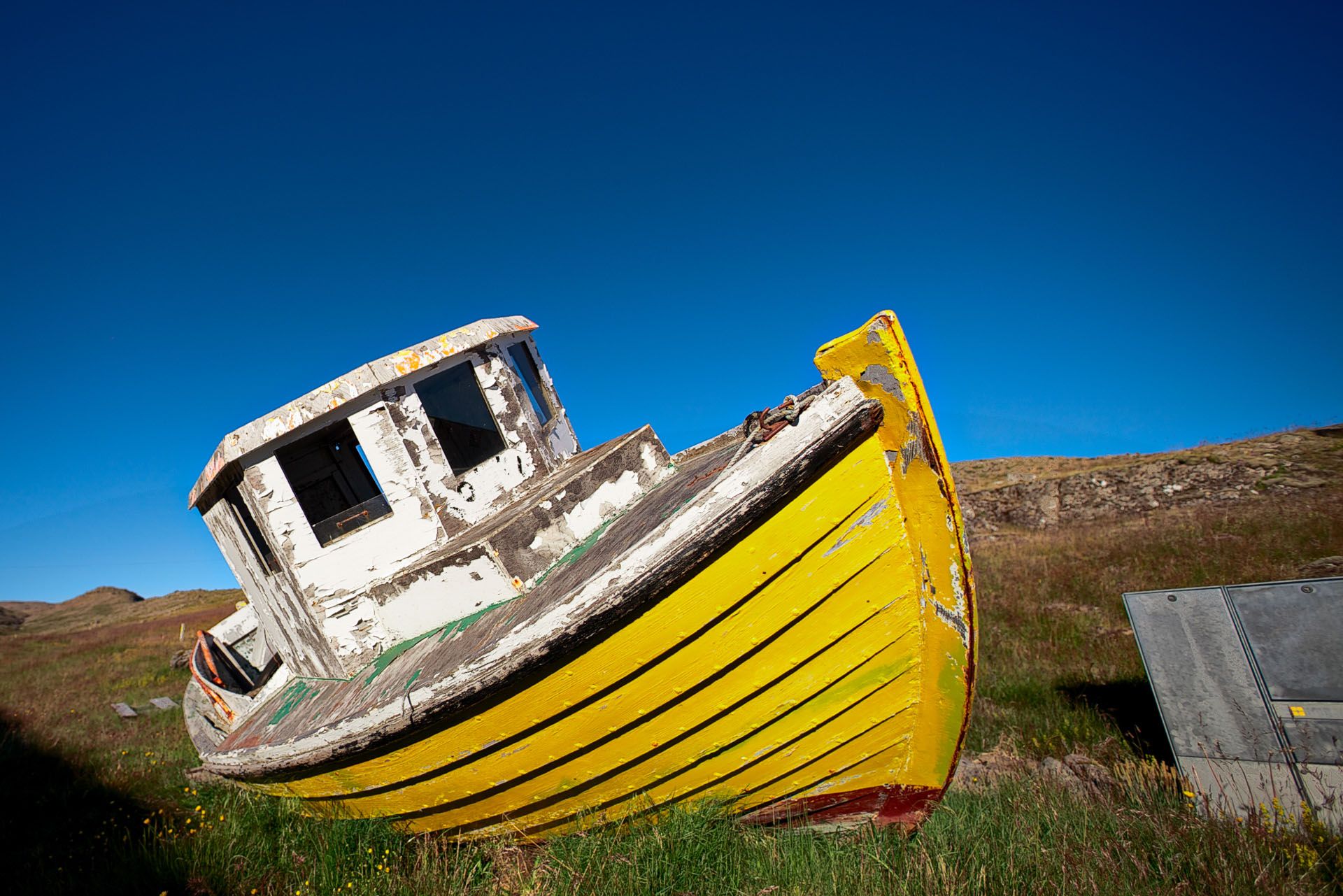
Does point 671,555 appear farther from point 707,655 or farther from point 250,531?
point 250,531

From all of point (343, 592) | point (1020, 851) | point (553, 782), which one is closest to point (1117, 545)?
point (1020, 851)

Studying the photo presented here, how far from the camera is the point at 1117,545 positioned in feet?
28.2

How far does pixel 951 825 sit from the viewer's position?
2971mm

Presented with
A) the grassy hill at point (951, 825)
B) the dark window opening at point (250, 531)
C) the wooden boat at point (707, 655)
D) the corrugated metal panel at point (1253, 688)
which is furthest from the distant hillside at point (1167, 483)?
the dark window opening at point (250, 531)

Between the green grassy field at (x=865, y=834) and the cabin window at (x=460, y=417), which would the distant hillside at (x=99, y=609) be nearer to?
the green grassy field at (x=865, y=834)

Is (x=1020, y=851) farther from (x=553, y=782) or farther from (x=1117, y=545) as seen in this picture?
(x=1117, y=545)

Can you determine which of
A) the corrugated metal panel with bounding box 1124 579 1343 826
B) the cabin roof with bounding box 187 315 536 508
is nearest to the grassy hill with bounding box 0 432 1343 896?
the corrugated metal panel with bounding box 1124 579 1343 826

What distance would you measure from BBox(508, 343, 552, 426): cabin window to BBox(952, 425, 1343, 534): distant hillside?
1144 cm

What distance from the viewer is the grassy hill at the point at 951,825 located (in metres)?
2.51

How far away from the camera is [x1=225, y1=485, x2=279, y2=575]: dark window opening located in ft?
15.8

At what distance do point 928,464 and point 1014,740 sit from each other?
2.78 metres

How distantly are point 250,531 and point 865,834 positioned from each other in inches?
183

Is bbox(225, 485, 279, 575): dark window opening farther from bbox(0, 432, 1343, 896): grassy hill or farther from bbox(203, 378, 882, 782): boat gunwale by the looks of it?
bbox(203, 378, 882, 782): boat gunwale

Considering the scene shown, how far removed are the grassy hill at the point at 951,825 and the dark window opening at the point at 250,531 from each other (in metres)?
1.55
